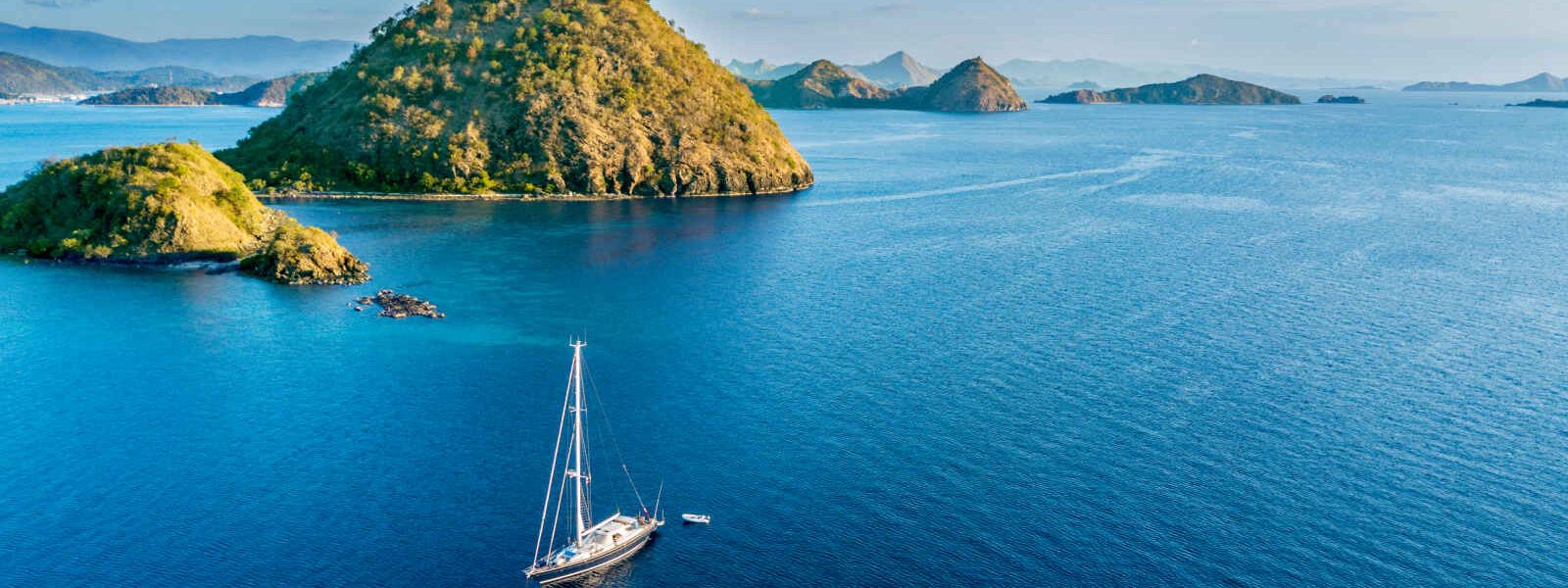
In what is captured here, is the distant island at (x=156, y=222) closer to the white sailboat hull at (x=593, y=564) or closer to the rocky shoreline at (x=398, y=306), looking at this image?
the rocky shoreline at (x=398, y=306)

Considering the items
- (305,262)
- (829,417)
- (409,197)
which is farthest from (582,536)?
(409,197)

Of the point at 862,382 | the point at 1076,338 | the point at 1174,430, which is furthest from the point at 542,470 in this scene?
the point at 1076,338

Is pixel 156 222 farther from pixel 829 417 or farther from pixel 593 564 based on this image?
pixel 593 564

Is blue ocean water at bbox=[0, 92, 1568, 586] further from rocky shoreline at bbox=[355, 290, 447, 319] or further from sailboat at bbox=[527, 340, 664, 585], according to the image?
rocky shoreline at bbox=[355, 290, 447, 319]

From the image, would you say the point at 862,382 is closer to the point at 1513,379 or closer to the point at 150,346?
the point at 1513,379

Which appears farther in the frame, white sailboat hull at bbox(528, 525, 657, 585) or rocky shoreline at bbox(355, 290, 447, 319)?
rocky shoreline at bbox(355, 290, 447, 319)

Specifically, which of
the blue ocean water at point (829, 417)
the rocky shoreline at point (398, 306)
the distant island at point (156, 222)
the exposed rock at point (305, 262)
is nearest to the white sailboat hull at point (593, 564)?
the blue ocean water at point (829, 417)

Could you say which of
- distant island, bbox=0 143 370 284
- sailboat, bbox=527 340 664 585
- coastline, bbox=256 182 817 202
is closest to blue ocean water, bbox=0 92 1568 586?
sailboat, bbox=527 340 664 585
